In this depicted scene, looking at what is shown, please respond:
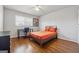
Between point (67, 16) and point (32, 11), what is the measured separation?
6.15ft

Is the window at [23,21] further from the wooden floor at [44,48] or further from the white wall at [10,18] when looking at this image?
the wooden floor at [44,48]

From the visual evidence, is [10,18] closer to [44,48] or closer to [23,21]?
[23,21]

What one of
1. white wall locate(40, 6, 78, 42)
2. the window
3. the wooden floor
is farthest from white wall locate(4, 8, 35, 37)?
white wall locate(40, 6, 78, 42)

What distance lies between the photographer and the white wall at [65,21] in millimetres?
3559

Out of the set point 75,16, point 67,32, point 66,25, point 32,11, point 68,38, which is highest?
point 32,11

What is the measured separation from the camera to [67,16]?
3.91m

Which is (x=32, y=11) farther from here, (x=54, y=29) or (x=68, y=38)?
(x=68, y=38)

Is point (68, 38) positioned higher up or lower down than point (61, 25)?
lower down

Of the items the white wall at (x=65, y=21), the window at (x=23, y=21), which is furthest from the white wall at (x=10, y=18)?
the white wall at (x=65, y=21)

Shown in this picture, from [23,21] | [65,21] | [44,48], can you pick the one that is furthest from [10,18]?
[65,21]

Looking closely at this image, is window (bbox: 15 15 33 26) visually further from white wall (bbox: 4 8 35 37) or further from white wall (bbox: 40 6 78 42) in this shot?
white wall (bbox: 40 6 78 42)

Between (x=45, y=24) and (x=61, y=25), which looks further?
(x=45, y=24)
